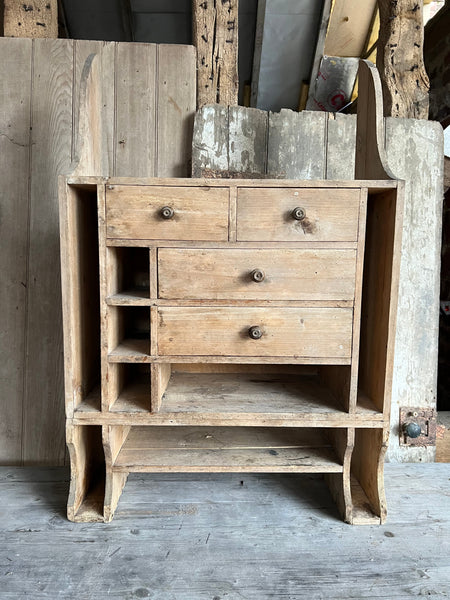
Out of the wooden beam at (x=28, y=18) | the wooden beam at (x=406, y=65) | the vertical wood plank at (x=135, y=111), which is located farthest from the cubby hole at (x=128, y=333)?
the wooden beam at (x=406, y=65)

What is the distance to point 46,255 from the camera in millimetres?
1585

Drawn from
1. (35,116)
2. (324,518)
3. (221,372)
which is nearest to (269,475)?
(324,518)

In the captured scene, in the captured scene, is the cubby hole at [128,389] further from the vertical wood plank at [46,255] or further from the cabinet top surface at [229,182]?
the cabinet top surface at [229,182]

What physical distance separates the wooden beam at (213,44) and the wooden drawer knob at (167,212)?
71 centimetres

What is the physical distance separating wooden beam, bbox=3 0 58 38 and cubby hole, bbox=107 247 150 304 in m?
0.95

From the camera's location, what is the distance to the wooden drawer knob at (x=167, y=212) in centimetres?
112

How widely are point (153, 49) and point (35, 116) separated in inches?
20.6

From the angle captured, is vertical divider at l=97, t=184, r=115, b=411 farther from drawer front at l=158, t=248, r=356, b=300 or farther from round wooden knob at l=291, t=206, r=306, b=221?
round wooden knob at l=291, t=206, r=306, b=221

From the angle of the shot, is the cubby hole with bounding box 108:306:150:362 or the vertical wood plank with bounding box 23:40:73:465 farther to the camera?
the vertical wood plank with bounding box 23:40:73:465

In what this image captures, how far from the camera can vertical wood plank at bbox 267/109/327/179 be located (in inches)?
63.6

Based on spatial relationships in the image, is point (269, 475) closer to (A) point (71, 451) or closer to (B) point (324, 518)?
(B) point (324, 518)

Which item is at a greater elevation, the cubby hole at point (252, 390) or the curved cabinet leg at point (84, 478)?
the cubby hole at point (252, 390)

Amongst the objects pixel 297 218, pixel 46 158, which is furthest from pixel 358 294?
pixel 46 158

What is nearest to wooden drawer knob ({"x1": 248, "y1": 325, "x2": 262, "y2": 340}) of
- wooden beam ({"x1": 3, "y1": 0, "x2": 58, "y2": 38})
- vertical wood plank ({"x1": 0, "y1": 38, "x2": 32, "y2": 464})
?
vertical wood plank ({"x1": 0, "y1": 38, "x2": 32, "y2": 464})
